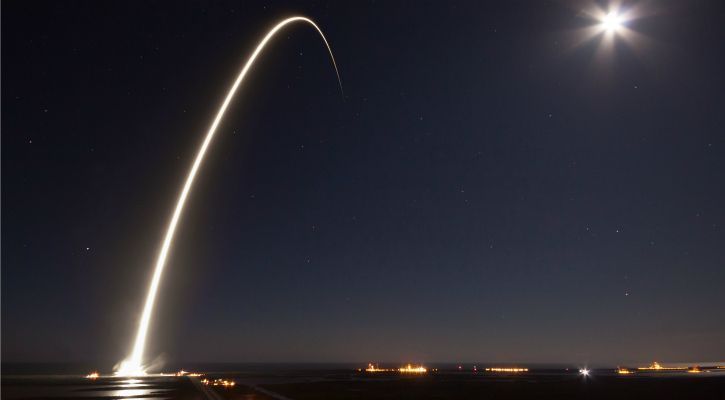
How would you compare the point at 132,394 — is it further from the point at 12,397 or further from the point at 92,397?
the point at 12,397

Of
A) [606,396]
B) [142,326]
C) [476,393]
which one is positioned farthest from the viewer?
[476,393]

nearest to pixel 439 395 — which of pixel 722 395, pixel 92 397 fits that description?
pixel 722 395

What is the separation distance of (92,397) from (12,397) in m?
6.12

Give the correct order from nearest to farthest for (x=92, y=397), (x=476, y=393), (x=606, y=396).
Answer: (x=92, y=397), (x=606, y=396), (x=476, y=393)

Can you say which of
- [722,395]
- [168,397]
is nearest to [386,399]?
[168,397]

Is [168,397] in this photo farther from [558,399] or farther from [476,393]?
[558,399]

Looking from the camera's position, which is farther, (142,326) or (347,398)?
(347,398)

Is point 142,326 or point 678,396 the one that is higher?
point 142,326

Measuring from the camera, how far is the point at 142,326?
40812 mm

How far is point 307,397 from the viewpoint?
44.8 m

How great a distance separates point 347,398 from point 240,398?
823 cm

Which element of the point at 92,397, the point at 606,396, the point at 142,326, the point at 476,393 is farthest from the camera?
the point at 476,393

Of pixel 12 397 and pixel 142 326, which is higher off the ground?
pixel 142 326

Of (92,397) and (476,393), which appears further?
(476,393)
